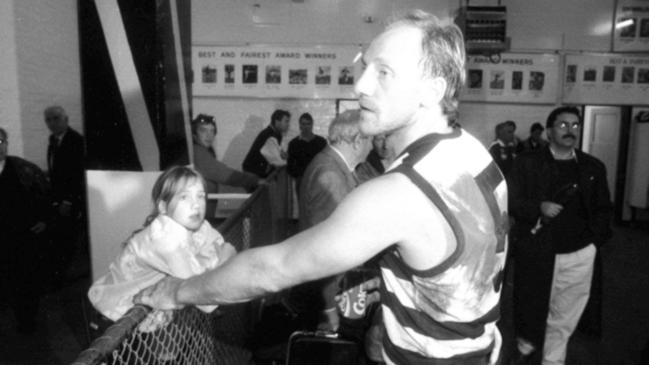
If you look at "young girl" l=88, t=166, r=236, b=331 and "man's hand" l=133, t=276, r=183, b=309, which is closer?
"man's hand" l=133, t=276, r=183, b=309

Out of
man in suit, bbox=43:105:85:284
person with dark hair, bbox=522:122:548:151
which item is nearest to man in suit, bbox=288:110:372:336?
man in suit, bbox=43:105:85:284

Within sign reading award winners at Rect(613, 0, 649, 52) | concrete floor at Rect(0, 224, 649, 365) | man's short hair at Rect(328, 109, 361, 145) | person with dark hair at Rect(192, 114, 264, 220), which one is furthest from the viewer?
sign reading award winners at Rect(613, 0, 649, 52)

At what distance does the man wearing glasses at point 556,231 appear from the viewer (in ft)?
11.6

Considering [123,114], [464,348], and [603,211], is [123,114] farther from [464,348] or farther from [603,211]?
[603,211]

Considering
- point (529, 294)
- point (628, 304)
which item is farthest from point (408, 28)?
point (628, 304)

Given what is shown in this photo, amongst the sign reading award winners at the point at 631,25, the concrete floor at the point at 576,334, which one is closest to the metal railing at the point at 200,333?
the concrete floor at the point at 576,334

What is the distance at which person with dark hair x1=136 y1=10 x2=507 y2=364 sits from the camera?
1.15 m

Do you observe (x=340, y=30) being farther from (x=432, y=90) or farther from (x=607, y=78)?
(x=432, y=90)

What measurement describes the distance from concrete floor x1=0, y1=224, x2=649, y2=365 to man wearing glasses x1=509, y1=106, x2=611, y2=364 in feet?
2.21

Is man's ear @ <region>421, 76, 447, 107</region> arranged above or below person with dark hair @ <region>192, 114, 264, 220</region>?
above

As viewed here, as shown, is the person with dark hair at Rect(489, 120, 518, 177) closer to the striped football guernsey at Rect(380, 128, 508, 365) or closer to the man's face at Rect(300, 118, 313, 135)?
the man's face at Rect(300, 118, 313, 135)

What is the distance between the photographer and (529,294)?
144 inches

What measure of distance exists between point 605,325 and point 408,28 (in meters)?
4.52

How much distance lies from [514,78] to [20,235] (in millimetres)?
8169
